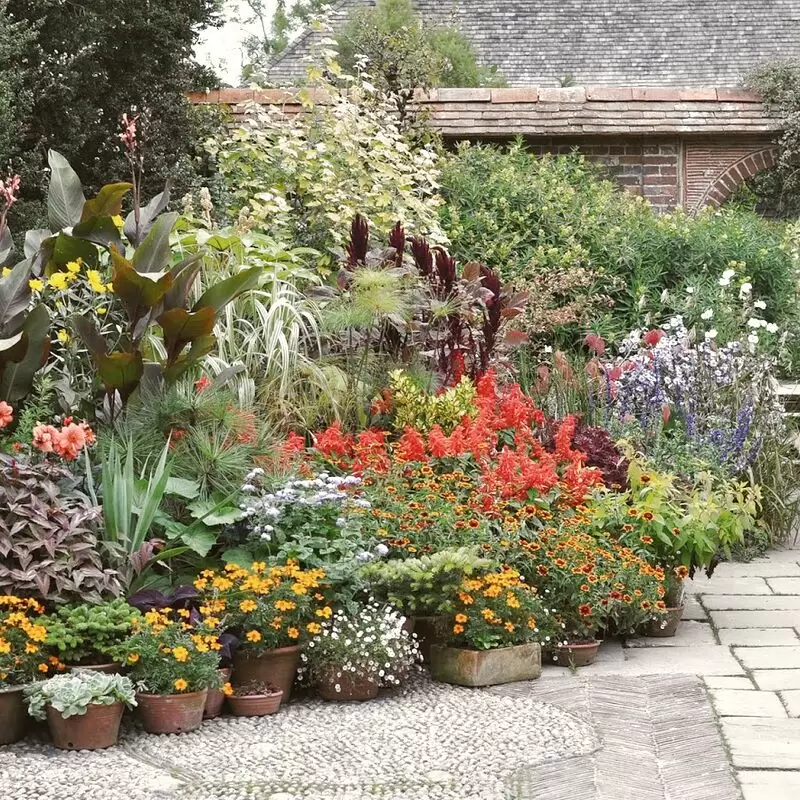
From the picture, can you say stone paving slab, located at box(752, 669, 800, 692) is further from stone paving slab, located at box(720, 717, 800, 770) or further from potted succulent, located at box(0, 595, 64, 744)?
potted succulent, located at box(0, 595, 64, 744)

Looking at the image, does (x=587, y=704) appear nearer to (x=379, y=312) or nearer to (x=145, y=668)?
(x=145, y=668)

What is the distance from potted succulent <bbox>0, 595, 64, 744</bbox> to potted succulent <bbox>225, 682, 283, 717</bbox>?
0.63 meters

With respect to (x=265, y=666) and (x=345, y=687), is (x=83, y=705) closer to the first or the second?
(x=265, y=666)

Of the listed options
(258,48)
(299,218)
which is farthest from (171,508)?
(258,48)

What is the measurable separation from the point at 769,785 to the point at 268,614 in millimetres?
1781

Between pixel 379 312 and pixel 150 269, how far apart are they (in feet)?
4.36

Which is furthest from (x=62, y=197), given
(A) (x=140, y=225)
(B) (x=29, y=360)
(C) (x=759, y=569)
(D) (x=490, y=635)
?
(C) (x=759, y=569)

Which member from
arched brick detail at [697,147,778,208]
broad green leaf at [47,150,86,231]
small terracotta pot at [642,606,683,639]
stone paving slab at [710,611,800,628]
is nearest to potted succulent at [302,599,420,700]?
small terracotta pot at [642,606,683,639]

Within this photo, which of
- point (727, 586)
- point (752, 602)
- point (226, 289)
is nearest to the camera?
point (226, 289)

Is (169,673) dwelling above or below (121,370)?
below

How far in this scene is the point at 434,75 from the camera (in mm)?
12188

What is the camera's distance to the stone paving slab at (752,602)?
19.0ft

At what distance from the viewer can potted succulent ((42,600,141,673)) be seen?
400 cm

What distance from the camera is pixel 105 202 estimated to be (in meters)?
5.61
